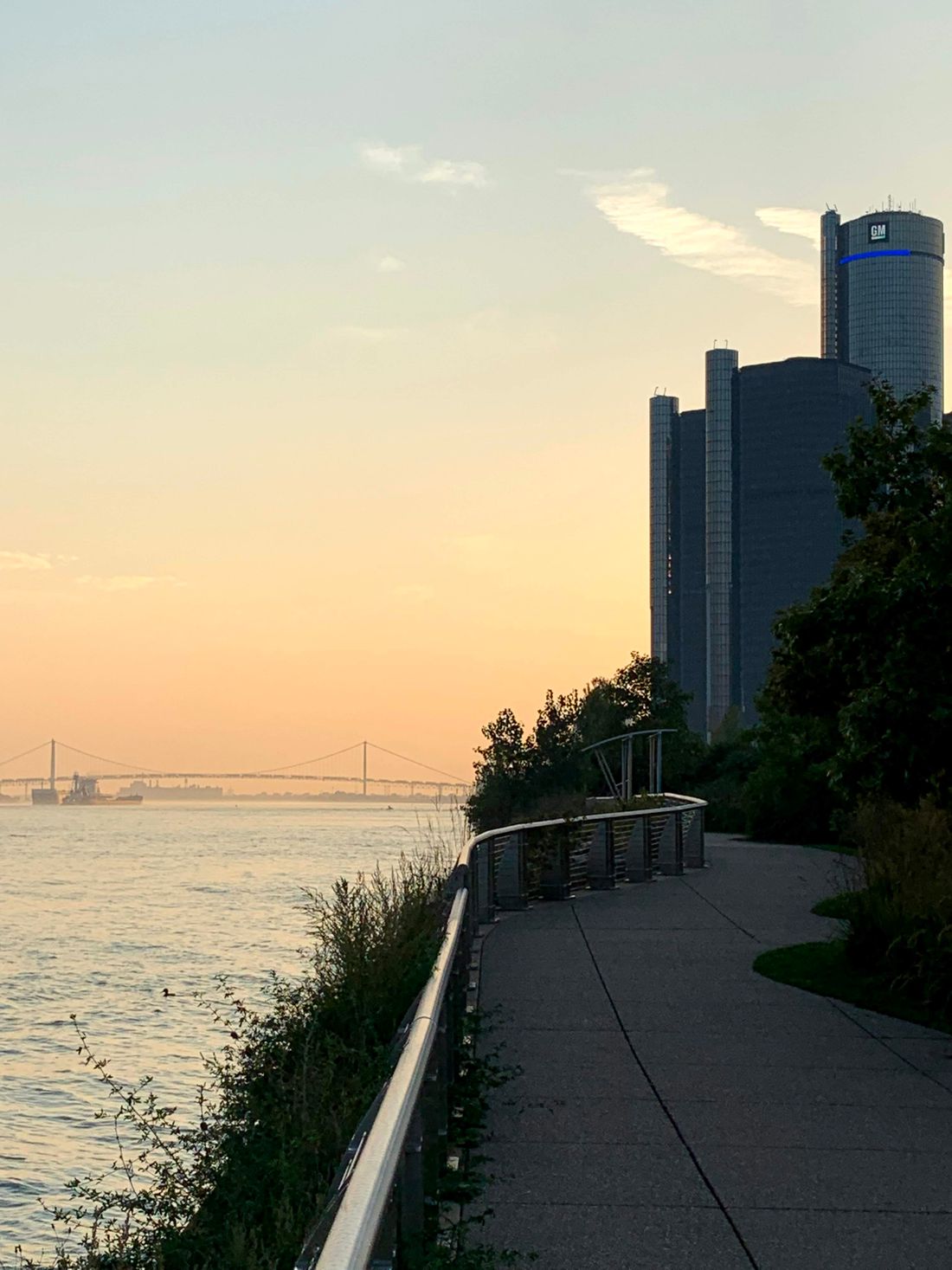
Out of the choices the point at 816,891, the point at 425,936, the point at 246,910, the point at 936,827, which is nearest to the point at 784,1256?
the point at 425,936

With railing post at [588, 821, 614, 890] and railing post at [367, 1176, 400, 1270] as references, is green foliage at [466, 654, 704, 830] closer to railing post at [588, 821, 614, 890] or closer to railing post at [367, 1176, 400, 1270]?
railing post at [588, 821, 614, 890]

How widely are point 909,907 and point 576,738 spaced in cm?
6456

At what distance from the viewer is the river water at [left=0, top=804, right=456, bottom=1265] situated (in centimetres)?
1734

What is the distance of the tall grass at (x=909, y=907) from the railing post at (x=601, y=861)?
731 centimetres

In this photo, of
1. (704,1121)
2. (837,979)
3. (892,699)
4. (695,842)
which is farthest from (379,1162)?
(695,842)

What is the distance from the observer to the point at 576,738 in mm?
78062

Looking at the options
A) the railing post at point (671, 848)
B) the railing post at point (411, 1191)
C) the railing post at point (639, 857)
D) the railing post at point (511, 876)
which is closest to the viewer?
the railing post at point (411, 1191)

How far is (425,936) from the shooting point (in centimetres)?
1165

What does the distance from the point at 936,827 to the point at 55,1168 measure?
375 inches

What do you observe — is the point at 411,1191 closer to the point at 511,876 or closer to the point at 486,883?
the point at 486,883

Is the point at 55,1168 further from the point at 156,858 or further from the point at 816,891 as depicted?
the point at 156,858

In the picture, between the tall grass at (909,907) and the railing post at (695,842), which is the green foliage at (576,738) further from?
the tall grass at (909,907)

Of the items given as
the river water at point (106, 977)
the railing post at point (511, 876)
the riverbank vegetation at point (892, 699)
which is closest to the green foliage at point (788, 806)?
the river water at point (106, 977)

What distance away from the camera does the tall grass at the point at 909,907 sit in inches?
496
